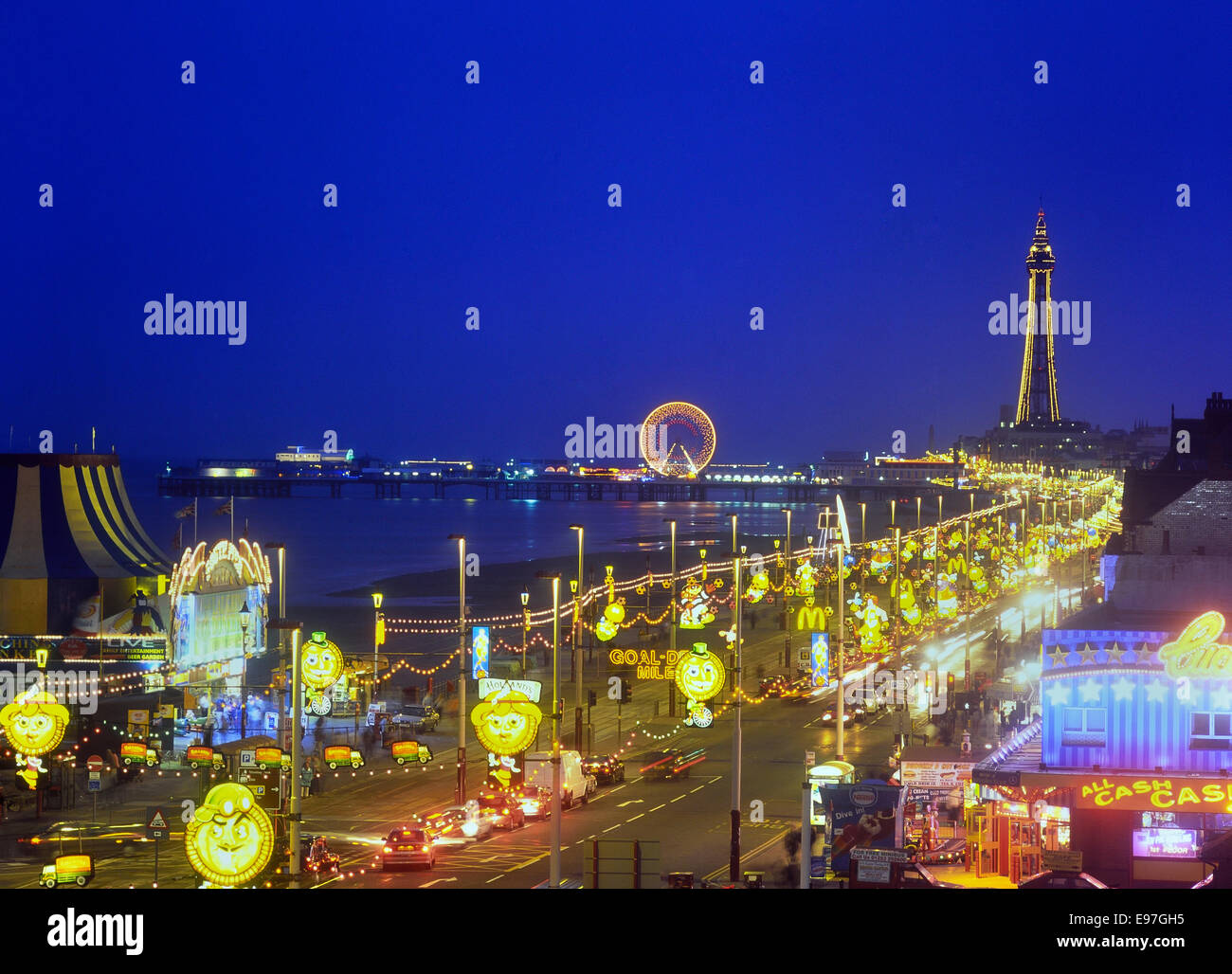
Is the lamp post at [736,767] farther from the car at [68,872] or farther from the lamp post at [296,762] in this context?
the car at [68,872]

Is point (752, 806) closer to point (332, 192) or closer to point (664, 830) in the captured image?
point (664, 830)

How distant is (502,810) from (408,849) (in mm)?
4459

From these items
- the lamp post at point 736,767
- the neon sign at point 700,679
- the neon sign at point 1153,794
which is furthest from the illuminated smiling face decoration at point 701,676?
the neon sign at point 1153,794

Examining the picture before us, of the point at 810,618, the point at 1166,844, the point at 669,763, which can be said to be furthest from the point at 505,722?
the point at 810,618

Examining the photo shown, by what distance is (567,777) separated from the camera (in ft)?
110

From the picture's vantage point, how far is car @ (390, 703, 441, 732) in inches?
1805

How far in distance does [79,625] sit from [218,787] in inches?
1154

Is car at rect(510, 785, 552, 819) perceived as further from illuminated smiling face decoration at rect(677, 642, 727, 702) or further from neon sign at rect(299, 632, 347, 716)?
neon sign at rect(299, 632, 347, 716)

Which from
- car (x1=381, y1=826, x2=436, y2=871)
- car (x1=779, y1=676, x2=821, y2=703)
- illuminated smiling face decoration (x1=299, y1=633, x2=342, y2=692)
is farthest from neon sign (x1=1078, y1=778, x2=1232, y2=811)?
car (x1=779, y1=676, x2=821, y2=703)

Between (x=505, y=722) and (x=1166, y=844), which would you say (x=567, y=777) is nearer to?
(x=505, y=722)

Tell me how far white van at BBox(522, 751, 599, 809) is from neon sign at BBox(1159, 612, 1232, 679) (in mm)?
14250

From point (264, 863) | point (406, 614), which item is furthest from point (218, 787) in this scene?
point (406, 614)

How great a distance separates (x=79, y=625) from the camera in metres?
47.3
